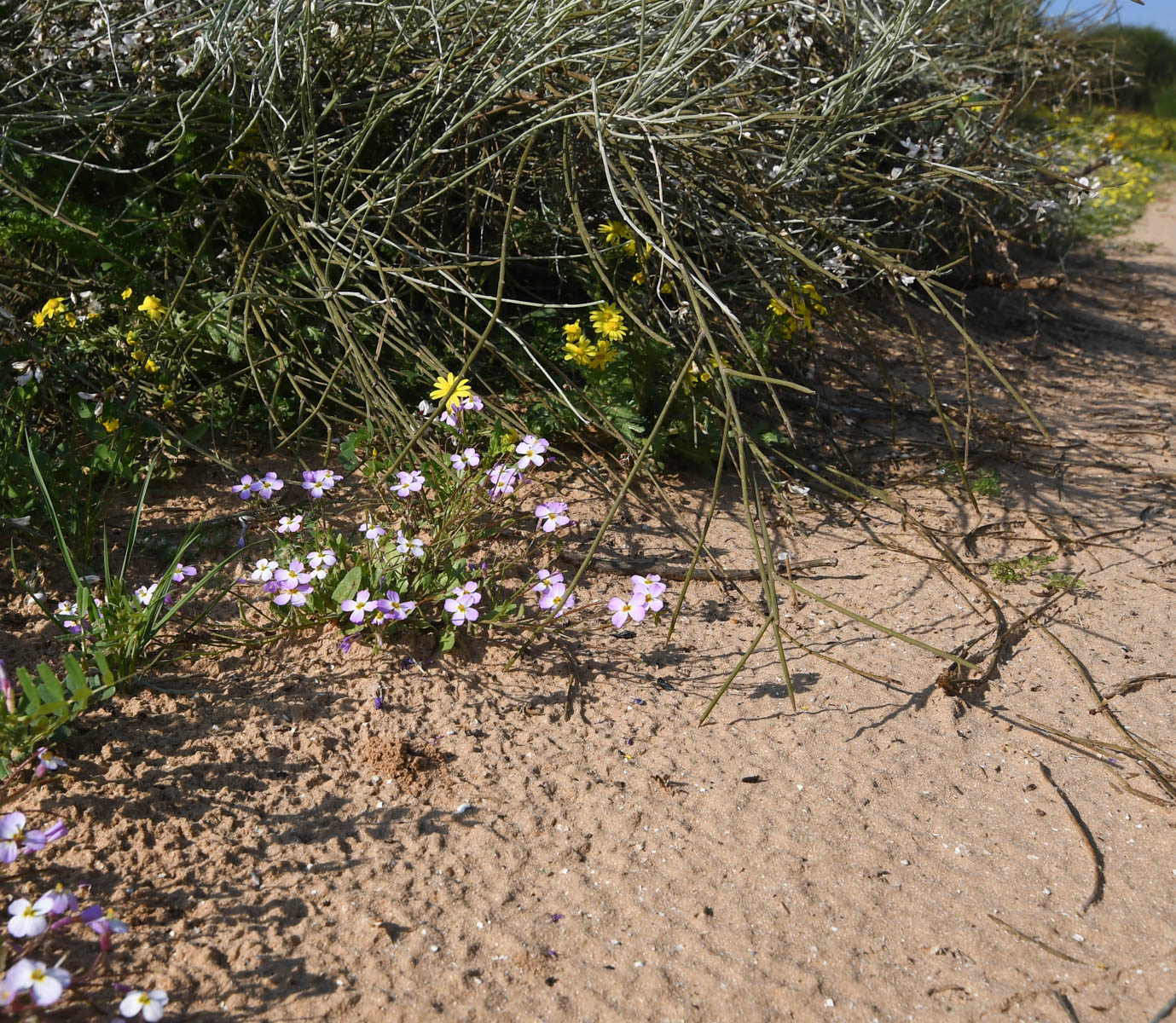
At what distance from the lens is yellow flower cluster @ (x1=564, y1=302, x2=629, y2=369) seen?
2.71m

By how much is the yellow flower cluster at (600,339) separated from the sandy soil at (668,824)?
54cm

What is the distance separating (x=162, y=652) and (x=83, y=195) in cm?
177

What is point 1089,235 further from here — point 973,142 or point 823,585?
point 823,585

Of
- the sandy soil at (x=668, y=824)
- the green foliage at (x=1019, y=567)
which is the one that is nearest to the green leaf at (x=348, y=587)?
the sandy soil at (x=668, y=824)

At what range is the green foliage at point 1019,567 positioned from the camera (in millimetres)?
2785

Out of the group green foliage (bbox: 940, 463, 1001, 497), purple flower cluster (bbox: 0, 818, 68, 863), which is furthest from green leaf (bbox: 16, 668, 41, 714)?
green foliage (bbox: 940, 463, 1001, 497)

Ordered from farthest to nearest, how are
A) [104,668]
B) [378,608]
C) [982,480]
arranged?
[982,480] < [378,608] < [104,668]

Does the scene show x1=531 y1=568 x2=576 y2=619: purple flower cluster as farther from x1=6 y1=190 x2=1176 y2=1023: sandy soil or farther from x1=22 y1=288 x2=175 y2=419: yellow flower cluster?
x1=22 y1=288 x2=175 y2=419: yellow flower cluster

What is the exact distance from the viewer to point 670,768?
6.56 ft

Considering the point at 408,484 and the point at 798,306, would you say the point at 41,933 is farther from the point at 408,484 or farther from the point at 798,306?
the point at 798,306

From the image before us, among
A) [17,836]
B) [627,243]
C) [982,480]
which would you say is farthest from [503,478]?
[982,480]

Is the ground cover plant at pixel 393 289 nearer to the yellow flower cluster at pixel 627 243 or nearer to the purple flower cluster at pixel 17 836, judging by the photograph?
the yellow flower cluster at pixel 627 243

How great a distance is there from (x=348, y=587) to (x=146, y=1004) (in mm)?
1011

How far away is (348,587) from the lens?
7.19ft
